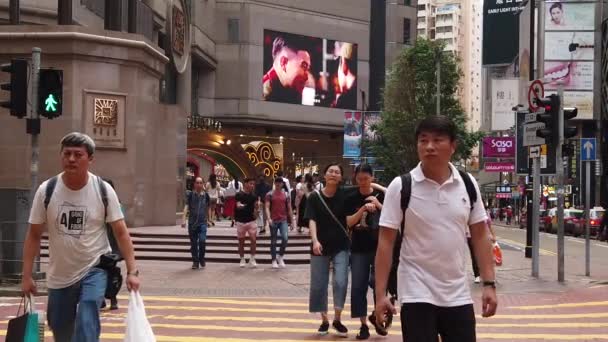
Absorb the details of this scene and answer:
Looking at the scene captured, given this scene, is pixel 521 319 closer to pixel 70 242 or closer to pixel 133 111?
pixel 70 242

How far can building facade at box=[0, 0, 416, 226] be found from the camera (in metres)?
22.6

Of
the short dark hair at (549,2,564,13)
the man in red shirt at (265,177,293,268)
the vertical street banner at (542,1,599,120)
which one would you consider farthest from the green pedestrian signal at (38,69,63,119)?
the short dark hair at (549,2,564,13)

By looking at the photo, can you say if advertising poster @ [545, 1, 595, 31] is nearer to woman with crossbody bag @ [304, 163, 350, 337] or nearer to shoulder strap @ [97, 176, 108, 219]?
woman with crossbody bag @ [304, 163, 350, 337]

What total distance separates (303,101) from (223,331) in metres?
50.1

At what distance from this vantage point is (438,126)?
183 inches

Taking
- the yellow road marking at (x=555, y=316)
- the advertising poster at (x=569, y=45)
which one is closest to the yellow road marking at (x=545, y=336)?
the yellow road marking at (x=555, y=316)

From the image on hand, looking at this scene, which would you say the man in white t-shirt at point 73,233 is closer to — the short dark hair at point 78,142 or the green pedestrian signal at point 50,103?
the short dark hair at point 78,142

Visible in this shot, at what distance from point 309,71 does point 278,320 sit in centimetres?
4932

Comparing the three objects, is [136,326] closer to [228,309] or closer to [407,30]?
[228,309]

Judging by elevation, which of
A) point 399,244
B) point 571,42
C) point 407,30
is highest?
point 407,30

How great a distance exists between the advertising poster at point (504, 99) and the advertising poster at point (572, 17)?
1716 cm

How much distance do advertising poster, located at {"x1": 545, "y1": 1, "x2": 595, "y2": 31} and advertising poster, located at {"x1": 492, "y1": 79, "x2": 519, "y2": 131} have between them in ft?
56.3

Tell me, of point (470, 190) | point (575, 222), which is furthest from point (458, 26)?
point (470, 190)

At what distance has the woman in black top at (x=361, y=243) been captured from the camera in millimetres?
8938
